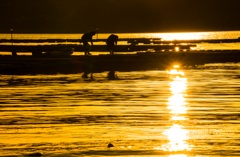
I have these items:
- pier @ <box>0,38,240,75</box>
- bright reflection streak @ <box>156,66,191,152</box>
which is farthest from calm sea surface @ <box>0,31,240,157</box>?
pier @ <box>0,38,240,75</box>

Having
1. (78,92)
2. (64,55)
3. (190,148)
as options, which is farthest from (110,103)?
(64,55)

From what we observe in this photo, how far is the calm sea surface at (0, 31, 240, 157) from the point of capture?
12.4 meters

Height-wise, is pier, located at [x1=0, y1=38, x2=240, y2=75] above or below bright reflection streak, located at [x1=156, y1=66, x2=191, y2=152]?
above

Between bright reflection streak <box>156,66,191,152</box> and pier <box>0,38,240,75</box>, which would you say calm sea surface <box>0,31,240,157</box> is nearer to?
bright reflection streak <box>156,66,191,152</box>

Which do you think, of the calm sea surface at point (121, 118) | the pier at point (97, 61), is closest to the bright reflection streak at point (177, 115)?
the calm sea surface at point (121, 118)

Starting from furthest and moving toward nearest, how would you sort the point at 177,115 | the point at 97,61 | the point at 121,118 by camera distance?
the point at 97,61 < the point at 177,115 < the point at 121,118

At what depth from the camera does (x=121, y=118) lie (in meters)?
16.6

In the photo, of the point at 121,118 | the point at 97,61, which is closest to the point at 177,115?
the point at 121,118

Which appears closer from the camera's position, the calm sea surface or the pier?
the calm sea surface

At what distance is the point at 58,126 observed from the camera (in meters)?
15.4

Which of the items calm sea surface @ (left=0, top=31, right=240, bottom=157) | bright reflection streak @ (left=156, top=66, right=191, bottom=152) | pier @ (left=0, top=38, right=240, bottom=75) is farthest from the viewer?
pier @ (left=0, top=38, right=240, bottom=75)

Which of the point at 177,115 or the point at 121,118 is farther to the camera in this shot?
the point at 177,115

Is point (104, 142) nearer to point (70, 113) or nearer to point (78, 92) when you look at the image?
point (70, 113)

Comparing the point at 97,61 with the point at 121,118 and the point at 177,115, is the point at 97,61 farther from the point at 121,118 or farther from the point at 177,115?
the point at 121,118
